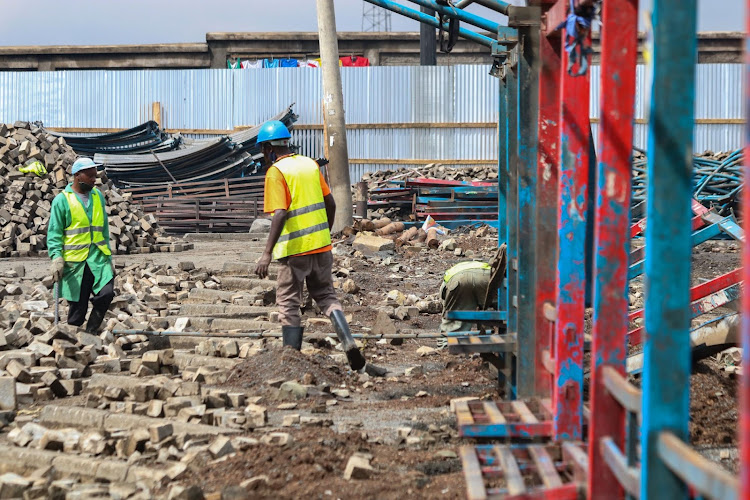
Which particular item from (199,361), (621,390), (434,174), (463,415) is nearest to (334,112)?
(434,174)

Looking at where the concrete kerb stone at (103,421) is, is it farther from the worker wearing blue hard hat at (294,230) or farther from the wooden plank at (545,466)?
the wooden plank at (545,466)

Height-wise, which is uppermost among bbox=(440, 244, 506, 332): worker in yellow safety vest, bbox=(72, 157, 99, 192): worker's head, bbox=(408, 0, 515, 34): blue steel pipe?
bbox=(408, 0, 515, 34): blue steel pipe

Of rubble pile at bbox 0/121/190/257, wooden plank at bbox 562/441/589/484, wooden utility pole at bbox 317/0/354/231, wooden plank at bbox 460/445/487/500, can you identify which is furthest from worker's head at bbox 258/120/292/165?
rubble pile at bbox 0/121/190/257

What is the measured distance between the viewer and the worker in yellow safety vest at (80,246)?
8031 mm

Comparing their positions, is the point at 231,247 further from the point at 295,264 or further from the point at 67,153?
the point at 295,264

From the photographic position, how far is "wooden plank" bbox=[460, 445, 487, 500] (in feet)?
10.5

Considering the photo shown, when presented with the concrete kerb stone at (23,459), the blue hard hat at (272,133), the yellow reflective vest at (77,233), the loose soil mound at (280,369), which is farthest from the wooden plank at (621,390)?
the yellow reflective vest at (77,233)

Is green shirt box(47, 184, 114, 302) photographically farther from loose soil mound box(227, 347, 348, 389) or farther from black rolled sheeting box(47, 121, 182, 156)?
black rolled sheeting box(47, 121, 182, 156)

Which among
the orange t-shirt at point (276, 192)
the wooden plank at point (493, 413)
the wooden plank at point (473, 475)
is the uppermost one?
the orange t-shirt at point (276, 192)

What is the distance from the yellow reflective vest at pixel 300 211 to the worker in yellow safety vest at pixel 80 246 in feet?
6.97

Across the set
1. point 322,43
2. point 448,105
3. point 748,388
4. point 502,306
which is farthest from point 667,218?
point 448,105

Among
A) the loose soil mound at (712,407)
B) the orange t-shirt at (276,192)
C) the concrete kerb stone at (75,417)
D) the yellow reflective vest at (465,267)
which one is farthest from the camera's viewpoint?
the yellow reflective vest at (465,267)

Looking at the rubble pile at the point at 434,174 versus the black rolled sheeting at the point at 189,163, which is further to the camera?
the black rolled sheeting at the point at 189,163

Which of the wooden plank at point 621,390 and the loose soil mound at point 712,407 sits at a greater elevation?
the wooden plank at point 621,390
